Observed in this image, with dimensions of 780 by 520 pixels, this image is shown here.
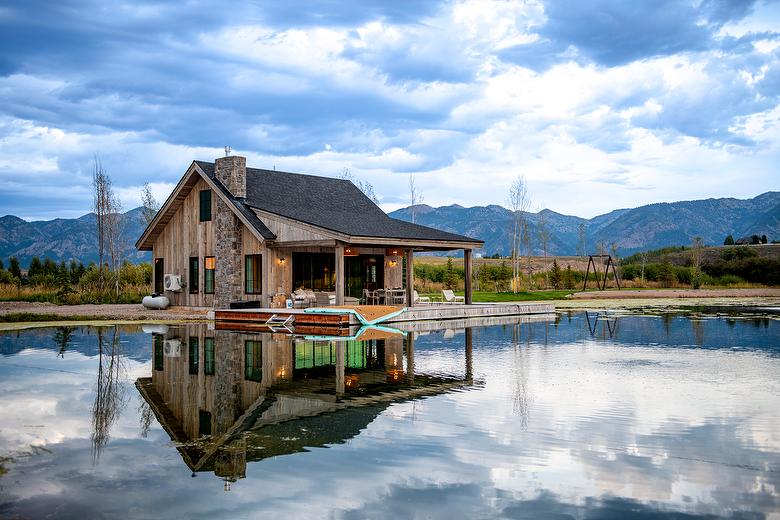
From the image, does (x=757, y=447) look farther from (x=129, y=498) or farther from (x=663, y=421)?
(x=129, y=498)

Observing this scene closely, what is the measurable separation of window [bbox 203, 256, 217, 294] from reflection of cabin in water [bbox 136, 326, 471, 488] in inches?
424

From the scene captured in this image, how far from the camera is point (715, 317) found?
24.3m

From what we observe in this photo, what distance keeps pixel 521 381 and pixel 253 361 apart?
511 centimetres

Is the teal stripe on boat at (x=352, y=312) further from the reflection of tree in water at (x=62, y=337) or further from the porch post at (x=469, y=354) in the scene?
the reflection of tree in water at (x=62, y=337)

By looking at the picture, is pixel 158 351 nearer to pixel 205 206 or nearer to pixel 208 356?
pixel 208 356

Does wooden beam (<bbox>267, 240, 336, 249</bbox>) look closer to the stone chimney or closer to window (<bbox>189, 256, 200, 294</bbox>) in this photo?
the stone chimney

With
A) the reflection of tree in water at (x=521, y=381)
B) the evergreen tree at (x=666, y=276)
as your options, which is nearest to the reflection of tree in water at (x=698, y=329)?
the reflection of tree in water at (x=521, y=381)

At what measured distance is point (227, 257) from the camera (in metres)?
26.2

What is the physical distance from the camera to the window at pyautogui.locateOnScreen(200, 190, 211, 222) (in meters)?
27.4

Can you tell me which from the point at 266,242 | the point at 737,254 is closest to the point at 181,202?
the point at 266,242

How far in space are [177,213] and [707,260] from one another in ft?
162

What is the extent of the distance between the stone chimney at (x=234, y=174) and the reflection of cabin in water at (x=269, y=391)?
10.9 m

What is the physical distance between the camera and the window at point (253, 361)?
11320 millimetres

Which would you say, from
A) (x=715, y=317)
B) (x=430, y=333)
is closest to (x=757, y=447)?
(x=430, y=333)
